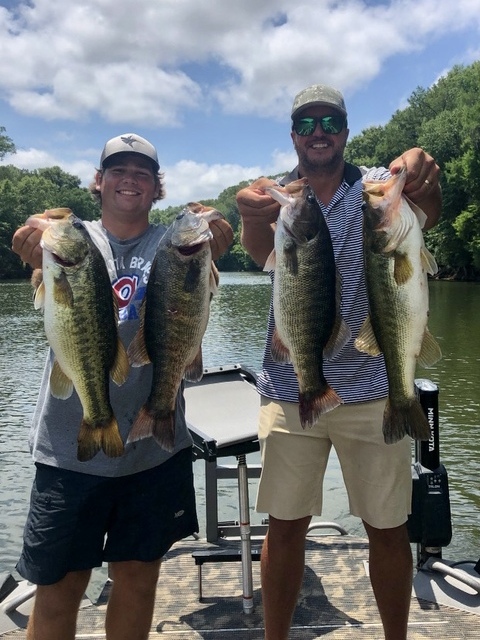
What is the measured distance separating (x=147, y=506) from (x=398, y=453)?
4.29 ft

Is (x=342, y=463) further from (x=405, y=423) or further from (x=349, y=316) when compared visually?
(x=349, y=316)

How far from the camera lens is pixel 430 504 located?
4.11 meters

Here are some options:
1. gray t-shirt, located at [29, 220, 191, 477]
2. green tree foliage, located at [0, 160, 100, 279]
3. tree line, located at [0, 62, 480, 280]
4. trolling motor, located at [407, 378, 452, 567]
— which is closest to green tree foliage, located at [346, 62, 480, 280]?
tree line, located at [0, 62, 480, 280]

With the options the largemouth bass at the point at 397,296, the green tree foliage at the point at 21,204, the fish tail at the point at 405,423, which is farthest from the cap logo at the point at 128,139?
the green tree foliage at the point at 21,204

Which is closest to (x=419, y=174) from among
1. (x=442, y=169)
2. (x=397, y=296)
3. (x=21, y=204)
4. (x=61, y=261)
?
(x=397, y=296)

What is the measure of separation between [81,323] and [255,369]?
11289 mm

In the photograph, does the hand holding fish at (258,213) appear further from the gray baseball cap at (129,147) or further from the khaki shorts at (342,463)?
the khaki shorts at (342,463)

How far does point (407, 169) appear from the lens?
2666 mm

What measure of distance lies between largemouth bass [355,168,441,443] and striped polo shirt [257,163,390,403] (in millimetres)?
205

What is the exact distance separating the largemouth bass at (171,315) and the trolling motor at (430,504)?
2.04 m

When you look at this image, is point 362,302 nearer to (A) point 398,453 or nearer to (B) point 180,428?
(A) point 398,453

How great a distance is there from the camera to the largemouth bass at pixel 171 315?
2.71 meters

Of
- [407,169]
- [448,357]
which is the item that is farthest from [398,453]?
[448,357]

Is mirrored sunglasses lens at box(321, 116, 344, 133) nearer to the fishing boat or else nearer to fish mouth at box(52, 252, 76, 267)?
fish mouth at box(52, 252, 76, 267)
